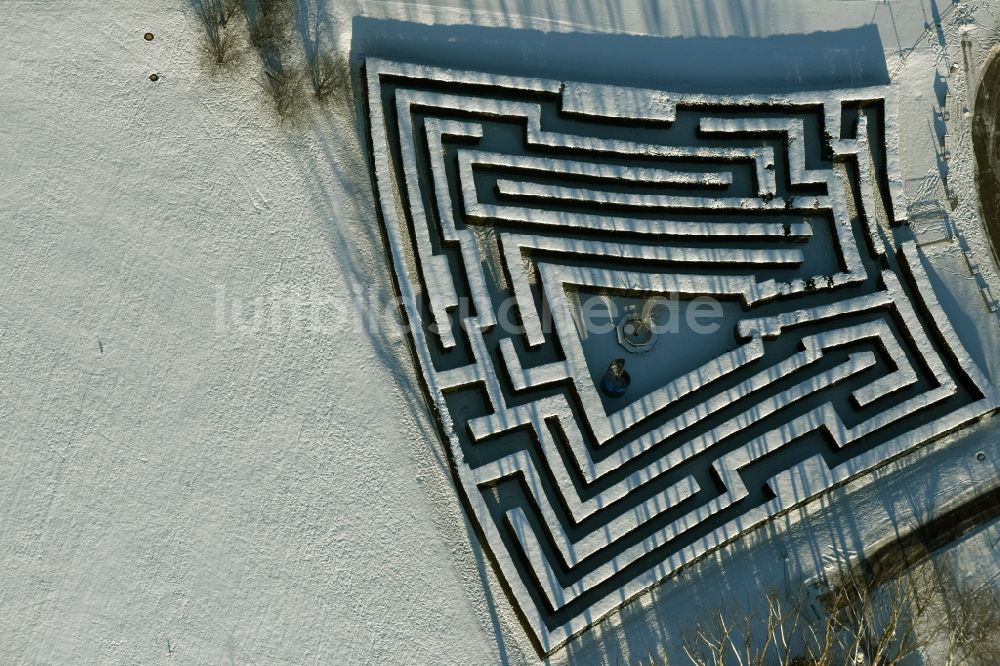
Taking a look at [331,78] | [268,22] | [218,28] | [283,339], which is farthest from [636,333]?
[218,28]

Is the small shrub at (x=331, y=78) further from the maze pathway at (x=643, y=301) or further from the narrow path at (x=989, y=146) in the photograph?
the narrow path at (x=989, y=146)

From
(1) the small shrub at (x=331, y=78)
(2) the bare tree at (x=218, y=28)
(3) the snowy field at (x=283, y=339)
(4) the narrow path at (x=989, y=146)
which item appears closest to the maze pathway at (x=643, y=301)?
(3) the snowy field at (x=283, y=339)

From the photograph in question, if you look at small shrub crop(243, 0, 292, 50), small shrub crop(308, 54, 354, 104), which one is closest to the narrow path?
small shrub crop(308, 54, 354, 104)

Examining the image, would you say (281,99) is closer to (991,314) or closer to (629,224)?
(629,224)

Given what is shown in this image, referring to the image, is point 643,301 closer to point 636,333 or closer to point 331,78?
point 636,333

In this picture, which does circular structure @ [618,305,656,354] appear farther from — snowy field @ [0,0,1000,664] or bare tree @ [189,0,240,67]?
bare tree @ [189,0,240,67]
